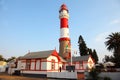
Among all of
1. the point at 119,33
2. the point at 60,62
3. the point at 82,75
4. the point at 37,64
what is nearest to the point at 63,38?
the point at 60,62

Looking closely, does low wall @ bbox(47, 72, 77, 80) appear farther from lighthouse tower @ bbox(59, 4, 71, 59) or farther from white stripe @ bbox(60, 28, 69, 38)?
white stripe @ bbox(60, 28, 69, 38)

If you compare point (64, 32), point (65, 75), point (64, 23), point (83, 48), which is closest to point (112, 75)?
point (65, 75)

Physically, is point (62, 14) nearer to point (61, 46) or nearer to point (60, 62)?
point (61, 46)

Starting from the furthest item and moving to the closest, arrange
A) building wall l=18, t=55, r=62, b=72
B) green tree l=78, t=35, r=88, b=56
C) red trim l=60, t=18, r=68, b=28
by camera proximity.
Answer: green tree l=78, t=35, r=88, b=56, red trim l=60, t=18, r=68, b=28, building wall l=18, t=55, r=62, b=72

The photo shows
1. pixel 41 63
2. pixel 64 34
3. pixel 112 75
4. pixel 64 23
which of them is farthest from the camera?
pixel 64 23

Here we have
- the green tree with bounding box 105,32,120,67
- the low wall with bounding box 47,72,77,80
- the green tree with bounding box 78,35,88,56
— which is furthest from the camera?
the green tree with bounding box 78,35,88,56

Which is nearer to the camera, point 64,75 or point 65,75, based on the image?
point 65,75

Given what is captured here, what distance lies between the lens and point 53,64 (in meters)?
33.8

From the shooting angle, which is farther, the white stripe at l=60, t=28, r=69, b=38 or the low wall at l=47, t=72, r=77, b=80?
the white stripe at l=60, t=28, r=69, b=38

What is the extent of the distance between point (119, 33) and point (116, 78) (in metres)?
19.0

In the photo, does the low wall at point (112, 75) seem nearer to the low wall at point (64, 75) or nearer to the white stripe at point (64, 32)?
the low wall at point (64, 75)

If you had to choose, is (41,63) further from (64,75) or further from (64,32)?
(64,32)

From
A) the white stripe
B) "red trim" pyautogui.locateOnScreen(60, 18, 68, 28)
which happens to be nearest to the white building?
the white stripe

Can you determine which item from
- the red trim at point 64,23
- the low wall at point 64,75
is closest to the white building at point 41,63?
the low wall at point 64,75
